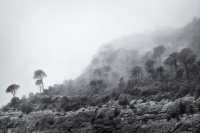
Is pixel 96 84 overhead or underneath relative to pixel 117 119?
overhead

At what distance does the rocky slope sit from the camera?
41.5 metres

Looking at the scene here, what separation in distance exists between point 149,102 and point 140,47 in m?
108

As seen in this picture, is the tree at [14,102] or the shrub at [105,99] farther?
the tree at [14,102]

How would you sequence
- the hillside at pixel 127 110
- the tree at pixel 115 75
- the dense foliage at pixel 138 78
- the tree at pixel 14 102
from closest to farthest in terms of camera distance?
the hillside at pixel 127 110 < the dense foliage at pixel 138 78 < the tree at pixel 14 102 < the tree at pixel 115 75

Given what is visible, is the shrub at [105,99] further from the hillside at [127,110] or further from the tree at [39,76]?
the tree at [39,76]

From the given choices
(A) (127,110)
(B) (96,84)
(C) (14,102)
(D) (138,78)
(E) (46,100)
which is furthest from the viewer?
(C) (14,102)

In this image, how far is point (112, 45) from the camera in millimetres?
181750

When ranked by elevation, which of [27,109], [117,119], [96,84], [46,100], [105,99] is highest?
[96,84]

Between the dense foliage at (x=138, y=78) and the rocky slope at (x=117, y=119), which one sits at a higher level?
the dense foliage at (x=138, y=78)

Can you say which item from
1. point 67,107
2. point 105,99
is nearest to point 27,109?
point 67,107

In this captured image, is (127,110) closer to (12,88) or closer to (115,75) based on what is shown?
(115,75)

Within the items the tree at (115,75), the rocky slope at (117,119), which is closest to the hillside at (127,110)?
the rocky slope at (117,119)

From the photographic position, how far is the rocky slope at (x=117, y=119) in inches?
1633

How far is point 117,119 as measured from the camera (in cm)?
5431
